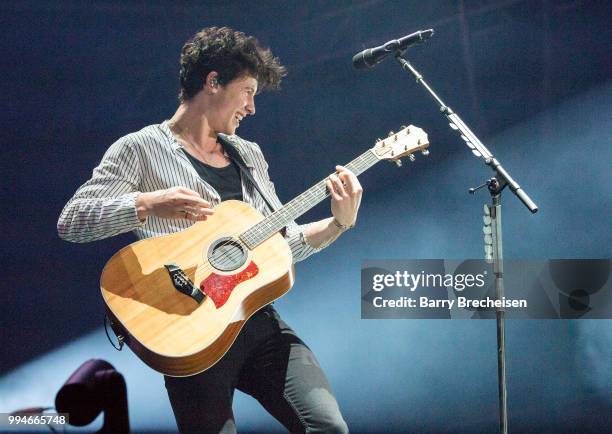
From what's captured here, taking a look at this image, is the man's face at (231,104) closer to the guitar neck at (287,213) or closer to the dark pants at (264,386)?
the guitar neck at (287,213)

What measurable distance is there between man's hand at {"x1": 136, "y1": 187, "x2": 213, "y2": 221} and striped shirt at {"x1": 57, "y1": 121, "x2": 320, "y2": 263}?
0.04 meters

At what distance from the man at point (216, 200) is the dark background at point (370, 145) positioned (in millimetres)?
1102

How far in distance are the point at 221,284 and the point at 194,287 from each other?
89 millimetres

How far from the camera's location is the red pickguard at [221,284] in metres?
2.39

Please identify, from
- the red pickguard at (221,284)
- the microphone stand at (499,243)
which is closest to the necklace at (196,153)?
the red pickguard at (221,284)

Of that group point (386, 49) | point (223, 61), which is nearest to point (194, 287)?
point (223, 61)

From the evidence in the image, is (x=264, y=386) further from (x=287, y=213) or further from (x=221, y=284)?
(x=287, y=213)

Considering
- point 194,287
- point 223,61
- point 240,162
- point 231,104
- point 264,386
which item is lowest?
point 264,386

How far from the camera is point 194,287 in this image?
2395 mm

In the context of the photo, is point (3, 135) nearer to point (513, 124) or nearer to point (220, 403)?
point (220, 403)

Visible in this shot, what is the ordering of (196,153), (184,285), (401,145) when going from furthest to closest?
1. (401,145)
2. (196,153)
3. (184,285)

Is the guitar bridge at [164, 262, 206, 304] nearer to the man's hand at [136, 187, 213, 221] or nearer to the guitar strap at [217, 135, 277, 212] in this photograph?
the man's hand at [136, 187, 213, 221]

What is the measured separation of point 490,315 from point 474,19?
5.34ft

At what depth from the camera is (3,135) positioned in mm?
3914
